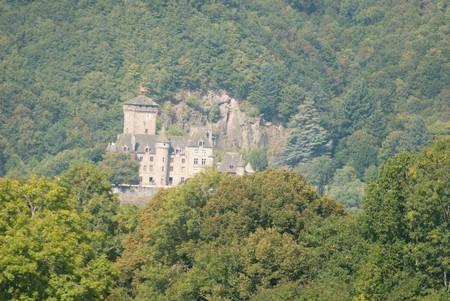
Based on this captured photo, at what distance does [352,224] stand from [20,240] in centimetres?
2105

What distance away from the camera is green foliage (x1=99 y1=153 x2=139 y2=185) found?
189875mm

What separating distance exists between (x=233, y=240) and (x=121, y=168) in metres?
96.4

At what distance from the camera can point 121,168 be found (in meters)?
191

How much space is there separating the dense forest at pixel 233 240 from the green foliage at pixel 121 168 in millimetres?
81713

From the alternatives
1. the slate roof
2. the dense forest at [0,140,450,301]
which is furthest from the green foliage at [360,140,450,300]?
the slate roof

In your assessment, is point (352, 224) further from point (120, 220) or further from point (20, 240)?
point (20, 240)

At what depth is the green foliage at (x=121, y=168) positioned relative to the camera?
190 m

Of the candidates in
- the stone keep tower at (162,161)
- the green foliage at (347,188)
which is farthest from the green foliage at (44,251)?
the stone keep tower at (162,161)

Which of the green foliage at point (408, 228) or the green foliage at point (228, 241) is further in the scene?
the green foliage at point (228, 241)

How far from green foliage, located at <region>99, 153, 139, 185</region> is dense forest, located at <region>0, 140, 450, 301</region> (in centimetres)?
8171

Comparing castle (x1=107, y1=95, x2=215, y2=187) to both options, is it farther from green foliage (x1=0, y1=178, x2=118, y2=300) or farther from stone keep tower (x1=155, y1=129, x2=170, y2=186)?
green foliage (x1=0, y1=178, x2=118, y2=300)

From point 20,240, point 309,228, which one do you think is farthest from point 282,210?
point 20,240

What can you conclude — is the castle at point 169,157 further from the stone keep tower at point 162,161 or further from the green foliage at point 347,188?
the green foliage at point 347,188

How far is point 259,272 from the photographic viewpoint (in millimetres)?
91750
